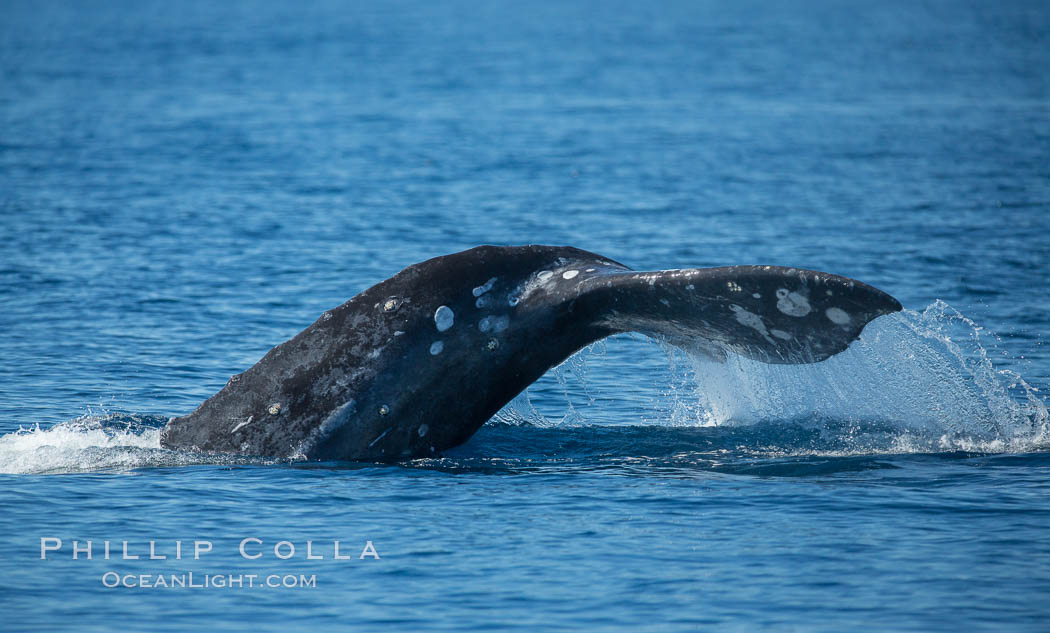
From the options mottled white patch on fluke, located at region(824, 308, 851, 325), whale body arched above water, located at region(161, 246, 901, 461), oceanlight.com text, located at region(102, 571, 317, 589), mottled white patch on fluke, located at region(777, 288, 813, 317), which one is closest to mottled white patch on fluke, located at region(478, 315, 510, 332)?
whale body arched above water, located at region(161, 246, 901, 461)

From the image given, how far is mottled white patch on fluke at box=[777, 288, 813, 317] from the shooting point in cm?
884

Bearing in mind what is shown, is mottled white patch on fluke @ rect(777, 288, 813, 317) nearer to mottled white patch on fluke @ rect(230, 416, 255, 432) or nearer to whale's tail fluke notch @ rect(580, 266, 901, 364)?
whale's tail fluke notch @ rect(580, 266, 901, 364)

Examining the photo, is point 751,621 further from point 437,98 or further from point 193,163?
point 437,98

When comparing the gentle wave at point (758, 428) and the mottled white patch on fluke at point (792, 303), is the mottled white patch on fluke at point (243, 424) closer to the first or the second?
the gentle wave at point (758, 428)

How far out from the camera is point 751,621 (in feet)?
26.7

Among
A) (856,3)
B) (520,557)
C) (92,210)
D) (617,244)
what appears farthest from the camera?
(856,3)

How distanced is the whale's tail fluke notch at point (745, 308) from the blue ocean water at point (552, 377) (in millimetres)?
1272

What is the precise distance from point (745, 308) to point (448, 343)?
6.78ft

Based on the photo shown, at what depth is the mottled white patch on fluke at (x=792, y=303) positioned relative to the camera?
884 cm

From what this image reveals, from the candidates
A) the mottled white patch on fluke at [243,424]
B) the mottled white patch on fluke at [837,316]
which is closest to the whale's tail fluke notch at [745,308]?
the mottled white patch on fluke at [837,316]

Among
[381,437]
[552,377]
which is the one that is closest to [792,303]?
[381,437]

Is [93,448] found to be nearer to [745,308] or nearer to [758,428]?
[758,428]

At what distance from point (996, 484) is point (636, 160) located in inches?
943

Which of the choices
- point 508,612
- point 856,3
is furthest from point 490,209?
point 856,3
